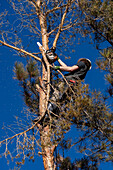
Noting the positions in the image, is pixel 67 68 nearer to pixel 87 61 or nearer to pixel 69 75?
pixel 69 75

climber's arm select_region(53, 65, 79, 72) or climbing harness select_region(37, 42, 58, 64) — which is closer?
climber's arm select_region(53, 65, 79, 72)

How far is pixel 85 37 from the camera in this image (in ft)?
22.5

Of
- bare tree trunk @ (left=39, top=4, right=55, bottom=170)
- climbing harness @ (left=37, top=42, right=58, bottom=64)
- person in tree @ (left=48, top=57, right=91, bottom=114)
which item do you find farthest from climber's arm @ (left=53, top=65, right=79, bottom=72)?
climbing harness @ (left=37, top=42, right=58, bottom=64)

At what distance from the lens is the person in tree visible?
5348 mm

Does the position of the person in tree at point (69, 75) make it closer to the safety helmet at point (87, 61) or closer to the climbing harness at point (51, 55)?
the safety helmet at point (87, 61)

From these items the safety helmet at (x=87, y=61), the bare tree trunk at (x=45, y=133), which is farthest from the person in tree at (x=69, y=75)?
the bare tree trunk at (x=45, y=133)

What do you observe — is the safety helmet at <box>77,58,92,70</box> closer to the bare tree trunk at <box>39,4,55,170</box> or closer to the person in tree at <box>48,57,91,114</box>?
the person in tree at <box>48,57,91,114</box>

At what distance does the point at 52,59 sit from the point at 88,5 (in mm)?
1680

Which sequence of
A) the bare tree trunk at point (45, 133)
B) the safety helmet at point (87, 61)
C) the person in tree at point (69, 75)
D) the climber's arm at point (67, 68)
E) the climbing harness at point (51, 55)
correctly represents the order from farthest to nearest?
the safety helmet at point (87, 61) → the climbing harness at point (51, 55) → the climber's arm at point (67, 68) → the person in tree at point (69, 75) → the bare tree trunk at point (45, 133)

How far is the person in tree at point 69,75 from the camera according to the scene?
5.35 m

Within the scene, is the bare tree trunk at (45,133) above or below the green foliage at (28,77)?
below

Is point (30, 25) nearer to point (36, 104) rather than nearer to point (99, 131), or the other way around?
point (36, 104)

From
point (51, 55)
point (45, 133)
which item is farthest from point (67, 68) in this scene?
point (45, 133)

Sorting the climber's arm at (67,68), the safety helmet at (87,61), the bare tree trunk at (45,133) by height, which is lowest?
the bare tree trunk at (45,133)
